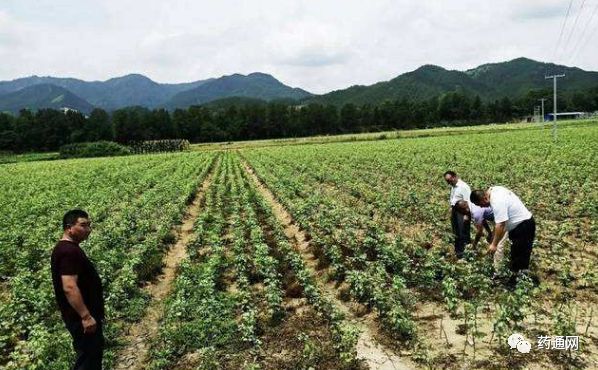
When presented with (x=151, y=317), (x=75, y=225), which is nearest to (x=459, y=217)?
(x=151, y=317)

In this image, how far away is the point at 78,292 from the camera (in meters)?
5.29

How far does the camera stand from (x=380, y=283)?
849 cm

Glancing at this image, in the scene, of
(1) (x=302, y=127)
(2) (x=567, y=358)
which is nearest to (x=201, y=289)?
(2) (x=567, y=358)

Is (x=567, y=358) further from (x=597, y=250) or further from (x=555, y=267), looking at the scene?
(x=597, y=250)

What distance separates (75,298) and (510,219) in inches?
261

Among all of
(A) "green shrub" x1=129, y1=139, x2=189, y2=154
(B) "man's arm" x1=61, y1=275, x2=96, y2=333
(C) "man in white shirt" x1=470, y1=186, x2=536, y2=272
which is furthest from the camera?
(A) "green shrub" x1=129, y1=139, x2=189, y2=154

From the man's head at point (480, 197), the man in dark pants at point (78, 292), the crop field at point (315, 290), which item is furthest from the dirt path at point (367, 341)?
the man in dark pants at point (78, 292)

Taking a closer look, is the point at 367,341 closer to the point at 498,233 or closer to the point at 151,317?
the point at 498,233

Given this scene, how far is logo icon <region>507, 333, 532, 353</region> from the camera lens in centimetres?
651

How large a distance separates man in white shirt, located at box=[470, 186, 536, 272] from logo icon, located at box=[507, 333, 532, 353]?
179 centimetres

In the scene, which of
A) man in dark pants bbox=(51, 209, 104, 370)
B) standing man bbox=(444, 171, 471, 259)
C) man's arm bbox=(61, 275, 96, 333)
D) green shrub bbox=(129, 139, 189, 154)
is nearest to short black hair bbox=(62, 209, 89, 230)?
man in dark pants bbox=(51, 209, 104, 370)

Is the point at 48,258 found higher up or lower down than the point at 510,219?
lower down

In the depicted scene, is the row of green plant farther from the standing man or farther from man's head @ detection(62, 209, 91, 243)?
the standing man

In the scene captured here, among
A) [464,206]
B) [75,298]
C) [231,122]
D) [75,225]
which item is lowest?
[464,206]
